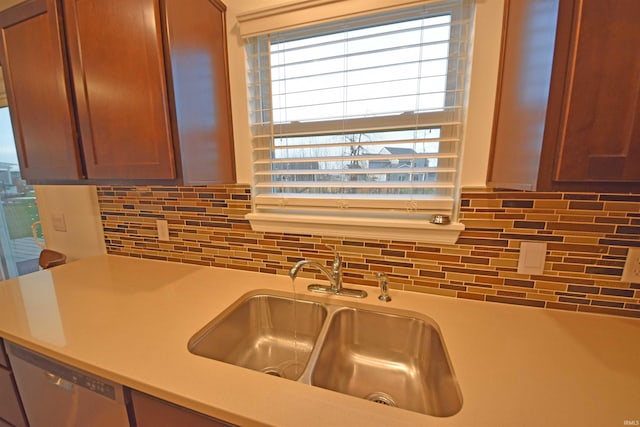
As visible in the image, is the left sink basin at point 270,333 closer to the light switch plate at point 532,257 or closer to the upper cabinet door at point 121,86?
the upper cabinet door at point 121,86

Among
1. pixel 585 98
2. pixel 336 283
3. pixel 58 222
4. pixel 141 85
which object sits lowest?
pixel 336 283

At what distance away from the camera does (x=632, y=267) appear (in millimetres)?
763

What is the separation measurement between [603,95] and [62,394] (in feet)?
5.24

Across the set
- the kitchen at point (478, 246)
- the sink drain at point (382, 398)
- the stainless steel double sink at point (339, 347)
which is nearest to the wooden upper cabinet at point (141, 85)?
the kitchen at point (478, 246)

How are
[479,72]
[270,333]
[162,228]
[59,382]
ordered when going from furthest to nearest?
[162,228] < [270,333] < [479,72] < [59,382]

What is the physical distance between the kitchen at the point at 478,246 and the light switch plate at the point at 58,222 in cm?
Result: 54

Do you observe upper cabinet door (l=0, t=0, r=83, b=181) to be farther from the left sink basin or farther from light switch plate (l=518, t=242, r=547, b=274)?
light switch plate (l=518, t=242, r=547, b=274)

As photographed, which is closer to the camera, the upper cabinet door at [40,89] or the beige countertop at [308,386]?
the beige countertop at [308,386]

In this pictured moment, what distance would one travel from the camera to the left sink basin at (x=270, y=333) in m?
0.90

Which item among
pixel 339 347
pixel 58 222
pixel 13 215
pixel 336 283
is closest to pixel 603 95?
pixel 336 283

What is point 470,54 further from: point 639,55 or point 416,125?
point 639,55

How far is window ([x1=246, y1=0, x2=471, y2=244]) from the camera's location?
899 millimetres

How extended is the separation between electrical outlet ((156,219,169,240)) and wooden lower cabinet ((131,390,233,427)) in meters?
0.87

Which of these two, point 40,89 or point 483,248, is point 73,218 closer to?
point 40,89
